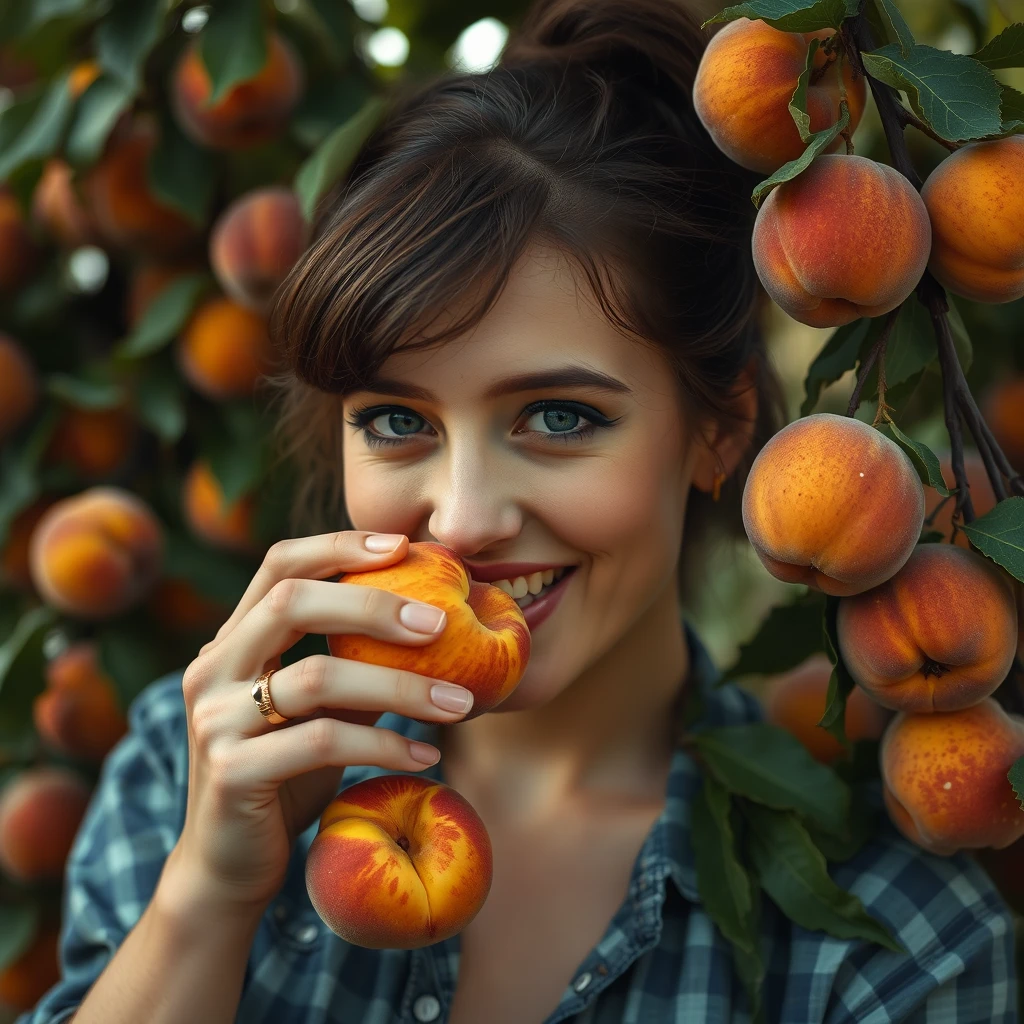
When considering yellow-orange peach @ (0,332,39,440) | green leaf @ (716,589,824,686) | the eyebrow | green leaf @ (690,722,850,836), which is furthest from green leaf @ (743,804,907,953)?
yellow-orange peach @ (0,332,39,440)

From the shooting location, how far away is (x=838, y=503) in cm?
83

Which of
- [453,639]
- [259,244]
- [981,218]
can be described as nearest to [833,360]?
[981,218]

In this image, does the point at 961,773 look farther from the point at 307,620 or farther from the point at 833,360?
the point at 307,620

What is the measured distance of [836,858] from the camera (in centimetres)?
114

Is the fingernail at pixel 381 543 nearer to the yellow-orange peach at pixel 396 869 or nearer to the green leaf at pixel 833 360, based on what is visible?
the yellow-orange peach at pixel 396 869

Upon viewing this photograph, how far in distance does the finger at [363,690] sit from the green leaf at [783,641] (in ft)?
1.29

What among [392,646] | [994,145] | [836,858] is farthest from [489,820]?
[994,145]

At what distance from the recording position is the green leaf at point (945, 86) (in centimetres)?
83

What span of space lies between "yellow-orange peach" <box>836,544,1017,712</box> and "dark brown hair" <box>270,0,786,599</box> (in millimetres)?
354

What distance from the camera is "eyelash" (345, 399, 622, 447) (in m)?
1.07

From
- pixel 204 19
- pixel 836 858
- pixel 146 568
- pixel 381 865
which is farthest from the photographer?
pixel 146 568

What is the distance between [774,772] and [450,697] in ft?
1.56

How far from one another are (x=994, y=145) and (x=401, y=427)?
57cm

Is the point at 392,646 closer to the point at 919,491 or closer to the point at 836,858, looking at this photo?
the point at 919,491
